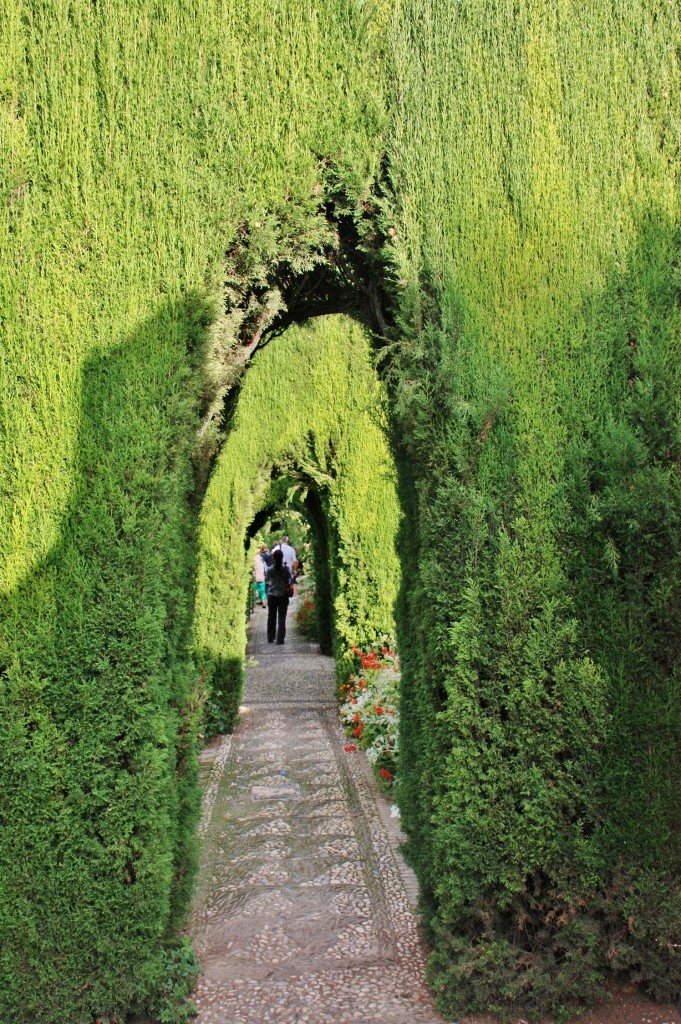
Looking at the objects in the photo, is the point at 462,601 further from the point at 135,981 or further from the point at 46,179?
the point at 46,179

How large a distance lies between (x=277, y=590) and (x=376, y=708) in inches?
335

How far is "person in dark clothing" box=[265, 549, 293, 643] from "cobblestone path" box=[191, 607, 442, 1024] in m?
6.72

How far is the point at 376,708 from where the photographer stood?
22.5 ft

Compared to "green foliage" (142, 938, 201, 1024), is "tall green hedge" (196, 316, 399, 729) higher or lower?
higher

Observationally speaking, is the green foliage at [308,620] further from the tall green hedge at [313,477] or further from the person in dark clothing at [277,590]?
the tall green hedge at [313,477]

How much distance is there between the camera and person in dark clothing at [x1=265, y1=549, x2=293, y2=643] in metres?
14.6

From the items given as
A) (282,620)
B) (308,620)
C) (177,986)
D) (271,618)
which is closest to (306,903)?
(177,986)

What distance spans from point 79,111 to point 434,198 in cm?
166

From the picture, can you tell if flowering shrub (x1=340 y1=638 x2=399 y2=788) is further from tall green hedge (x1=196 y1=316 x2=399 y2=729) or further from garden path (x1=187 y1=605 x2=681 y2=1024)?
tall green hedge (x1=196 y1=316 x2=399 y2=729)

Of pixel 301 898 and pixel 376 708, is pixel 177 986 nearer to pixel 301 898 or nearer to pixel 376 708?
pixel 301 898

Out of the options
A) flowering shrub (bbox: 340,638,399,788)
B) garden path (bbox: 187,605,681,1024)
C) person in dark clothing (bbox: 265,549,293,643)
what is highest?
person in dark clothing (bbox: 265,549,293,643)

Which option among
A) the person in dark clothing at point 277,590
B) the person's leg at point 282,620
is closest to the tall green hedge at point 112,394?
the person in dark clothing at point 277,590

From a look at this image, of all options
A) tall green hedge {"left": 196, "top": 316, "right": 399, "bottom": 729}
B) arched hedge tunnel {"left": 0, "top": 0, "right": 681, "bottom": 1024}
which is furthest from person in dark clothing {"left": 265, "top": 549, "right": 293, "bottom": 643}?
arched hedge tunnel {"left": 0, "top": 0, "right": 681, "bottom": 1024}

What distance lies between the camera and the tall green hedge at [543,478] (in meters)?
3.29
